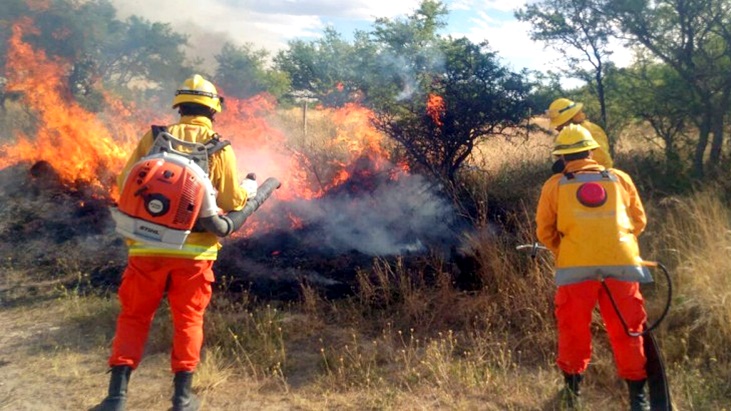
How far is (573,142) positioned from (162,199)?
2.63 metres

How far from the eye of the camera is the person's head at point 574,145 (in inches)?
149

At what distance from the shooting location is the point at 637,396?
3.62m

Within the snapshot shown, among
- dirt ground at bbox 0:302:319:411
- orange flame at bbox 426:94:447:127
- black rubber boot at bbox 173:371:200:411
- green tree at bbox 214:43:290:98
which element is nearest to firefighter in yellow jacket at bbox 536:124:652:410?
dirt ground at bbox 0:302:319:411

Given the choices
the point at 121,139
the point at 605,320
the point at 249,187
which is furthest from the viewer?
the point at 121,139

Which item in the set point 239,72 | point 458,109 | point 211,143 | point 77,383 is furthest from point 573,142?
point 239,72

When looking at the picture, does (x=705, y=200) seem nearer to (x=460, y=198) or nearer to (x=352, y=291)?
(x=460, y=198)

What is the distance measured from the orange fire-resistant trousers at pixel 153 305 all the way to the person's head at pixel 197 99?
1071mm

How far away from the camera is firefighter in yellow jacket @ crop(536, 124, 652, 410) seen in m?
3.58

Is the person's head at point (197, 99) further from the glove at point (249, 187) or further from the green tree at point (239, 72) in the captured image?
the green tree at point (239, 72)

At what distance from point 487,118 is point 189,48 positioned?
18.3 feet

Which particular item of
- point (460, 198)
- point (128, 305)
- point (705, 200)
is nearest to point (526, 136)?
point (460, 198)

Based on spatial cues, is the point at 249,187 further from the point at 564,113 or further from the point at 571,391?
the point at 564,113

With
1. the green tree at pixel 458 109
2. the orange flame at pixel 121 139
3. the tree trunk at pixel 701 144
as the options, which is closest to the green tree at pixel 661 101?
the tree trunk at pixel 701 144

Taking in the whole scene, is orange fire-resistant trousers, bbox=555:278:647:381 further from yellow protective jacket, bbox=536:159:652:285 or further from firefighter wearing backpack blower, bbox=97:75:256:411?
firefighter wearing backpack blower, bbox=97:75:256:411
